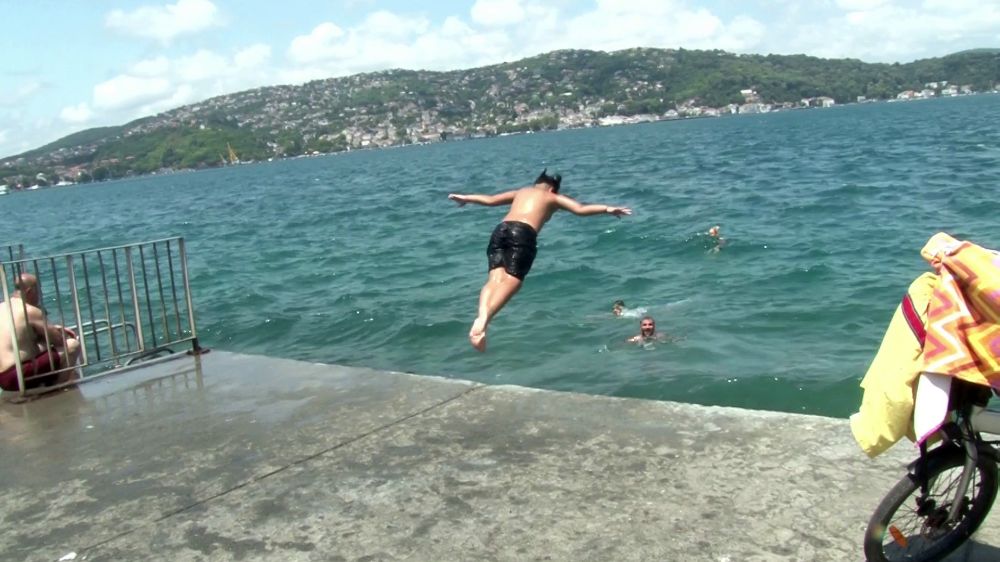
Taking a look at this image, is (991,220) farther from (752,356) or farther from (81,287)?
(81,287)

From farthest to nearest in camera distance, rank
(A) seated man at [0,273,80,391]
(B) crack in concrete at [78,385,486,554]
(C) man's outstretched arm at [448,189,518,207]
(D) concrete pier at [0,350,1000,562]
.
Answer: (A) seated man at [0,273,80,391] → (C) man's outstretched arm at [448,189,518,207] → (B) crack in concrete at [78,385,486,554] → (D) concrete pier at [0,350,1000,562]

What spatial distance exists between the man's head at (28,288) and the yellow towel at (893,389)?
6.81 m

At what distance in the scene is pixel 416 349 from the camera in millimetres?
14859

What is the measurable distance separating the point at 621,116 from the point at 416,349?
147096 millimetres

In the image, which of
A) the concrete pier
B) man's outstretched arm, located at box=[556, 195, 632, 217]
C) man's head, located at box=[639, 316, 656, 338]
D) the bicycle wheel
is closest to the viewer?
the bicycle wheel

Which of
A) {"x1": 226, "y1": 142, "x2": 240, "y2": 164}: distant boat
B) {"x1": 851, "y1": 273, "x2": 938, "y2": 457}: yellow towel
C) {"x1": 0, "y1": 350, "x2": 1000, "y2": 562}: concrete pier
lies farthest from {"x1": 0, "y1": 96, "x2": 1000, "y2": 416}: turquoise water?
A: {"x1": 226, "y1": 142, "x2": 240, "y2": 164}: distant boat

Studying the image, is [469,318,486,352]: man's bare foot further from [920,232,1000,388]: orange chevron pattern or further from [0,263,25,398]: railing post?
[0,263,25,398]: railing post

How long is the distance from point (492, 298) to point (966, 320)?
12.3 ft

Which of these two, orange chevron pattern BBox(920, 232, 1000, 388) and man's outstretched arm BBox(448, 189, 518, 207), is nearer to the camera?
orange chevron pattern BBox(920, 232, 1000, 388)

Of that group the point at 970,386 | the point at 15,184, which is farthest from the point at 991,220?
the point at 15,184

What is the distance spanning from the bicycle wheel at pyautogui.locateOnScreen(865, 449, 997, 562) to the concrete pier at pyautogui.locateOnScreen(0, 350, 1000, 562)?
0.55ft

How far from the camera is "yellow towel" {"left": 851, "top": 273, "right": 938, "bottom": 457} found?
131 inches

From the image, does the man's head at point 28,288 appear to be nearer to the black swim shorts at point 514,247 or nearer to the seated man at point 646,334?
the black swim shorts at point 514,247

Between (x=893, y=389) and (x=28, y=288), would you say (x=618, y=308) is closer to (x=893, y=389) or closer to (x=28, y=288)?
(x=28, y=288)
